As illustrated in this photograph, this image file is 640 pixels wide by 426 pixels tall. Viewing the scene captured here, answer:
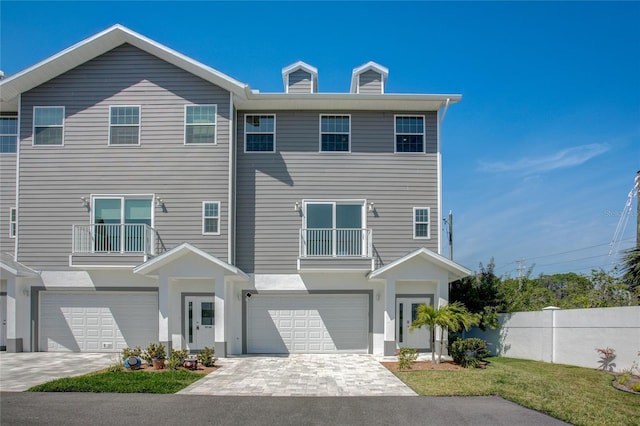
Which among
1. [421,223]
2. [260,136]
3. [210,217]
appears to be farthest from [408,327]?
[260,136]

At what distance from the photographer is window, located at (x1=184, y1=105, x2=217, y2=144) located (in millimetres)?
17047

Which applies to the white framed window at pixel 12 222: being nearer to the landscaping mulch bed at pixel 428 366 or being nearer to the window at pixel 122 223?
the window at pixel 122 223

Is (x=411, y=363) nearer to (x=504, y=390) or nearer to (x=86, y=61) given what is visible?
→ (x=504, y=390)

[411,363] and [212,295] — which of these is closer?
[411,363]

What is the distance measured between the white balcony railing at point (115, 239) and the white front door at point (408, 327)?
8198 mm

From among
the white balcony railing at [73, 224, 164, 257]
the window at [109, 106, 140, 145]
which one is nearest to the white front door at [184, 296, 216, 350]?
the white balcony railing at [73, 224, 164, 257]

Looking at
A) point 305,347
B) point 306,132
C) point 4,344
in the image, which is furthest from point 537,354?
point 4,344

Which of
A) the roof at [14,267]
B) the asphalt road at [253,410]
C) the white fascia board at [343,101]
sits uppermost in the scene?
the white fascia board at [343,101]

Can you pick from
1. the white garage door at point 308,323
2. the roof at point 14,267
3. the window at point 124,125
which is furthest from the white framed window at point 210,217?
the roof at point 14,267

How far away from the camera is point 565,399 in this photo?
9.79m

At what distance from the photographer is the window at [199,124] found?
17047 millimetres

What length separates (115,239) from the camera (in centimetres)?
1658

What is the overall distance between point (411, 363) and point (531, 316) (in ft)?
15.1

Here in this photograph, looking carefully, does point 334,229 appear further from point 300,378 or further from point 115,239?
point 115,239
